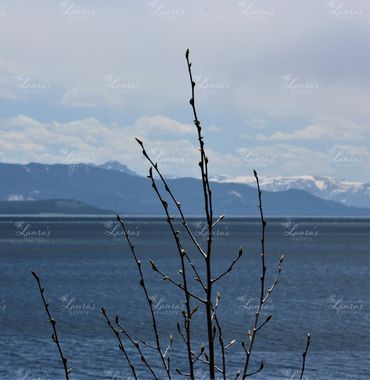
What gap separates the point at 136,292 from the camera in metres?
80.8

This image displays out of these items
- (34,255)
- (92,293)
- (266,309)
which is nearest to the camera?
(266,309)

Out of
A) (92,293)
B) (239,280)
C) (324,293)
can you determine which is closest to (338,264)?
(239,280)

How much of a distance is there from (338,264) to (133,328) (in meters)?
74.9

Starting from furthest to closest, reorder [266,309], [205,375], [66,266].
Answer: [66,266]
[266,309]
[205,375]

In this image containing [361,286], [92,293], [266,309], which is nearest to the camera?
[266,309]

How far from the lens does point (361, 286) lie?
293 ft

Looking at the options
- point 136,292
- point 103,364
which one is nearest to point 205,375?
point 103,364

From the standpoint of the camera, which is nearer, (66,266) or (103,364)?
(103,364)

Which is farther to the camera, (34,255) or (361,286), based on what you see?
(34,255)

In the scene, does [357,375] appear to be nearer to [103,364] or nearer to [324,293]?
[103,364]

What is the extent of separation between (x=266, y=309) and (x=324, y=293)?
19.6 meters

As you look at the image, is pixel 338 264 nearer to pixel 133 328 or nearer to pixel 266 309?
pixel 266 309

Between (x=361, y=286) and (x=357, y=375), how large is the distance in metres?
51.5

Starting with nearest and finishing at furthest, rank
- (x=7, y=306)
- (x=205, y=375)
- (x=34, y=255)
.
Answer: (x=205, y=375) < (x=7, y=306) < (x=34, y=255)
